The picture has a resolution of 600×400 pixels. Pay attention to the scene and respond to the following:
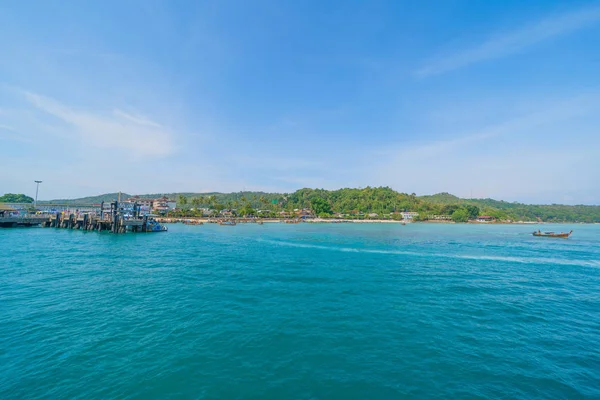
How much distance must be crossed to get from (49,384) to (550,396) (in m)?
17.1

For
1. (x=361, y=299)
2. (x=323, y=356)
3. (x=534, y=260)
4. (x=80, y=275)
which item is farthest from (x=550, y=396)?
(x=534, y=260)

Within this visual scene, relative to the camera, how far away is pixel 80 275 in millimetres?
22562

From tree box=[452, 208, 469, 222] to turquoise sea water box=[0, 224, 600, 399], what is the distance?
530ft

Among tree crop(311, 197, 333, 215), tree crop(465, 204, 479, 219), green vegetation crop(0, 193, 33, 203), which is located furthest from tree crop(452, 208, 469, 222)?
green vegetation crop(0, 193, 33, 203)

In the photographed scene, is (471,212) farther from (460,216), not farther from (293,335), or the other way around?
(293,335)

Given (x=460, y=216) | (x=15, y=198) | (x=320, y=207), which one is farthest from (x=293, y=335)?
(x=15, y=198)

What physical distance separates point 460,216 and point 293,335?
612 ft

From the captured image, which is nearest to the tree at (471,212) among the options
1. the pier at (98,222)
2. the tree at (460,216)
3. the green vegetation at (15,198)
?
the tree at (460,216)

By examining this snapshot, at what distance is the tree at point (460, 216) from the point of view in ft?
547

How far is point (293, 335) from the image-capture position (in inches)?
491

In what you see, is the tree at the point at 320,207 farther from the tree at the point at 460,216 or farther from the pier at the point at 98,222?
the pier at the point at 98,222

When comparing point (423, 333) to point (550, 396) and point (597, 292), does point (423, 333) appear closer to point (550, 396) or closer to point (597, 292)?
point (550, 396)

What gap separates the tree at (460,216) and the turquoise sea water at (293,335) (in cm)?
16154

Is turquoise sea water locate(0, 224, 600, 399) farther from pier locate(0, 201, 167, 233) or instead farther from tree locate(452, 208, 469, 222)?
tree locate(452, 208, 469, 222)
